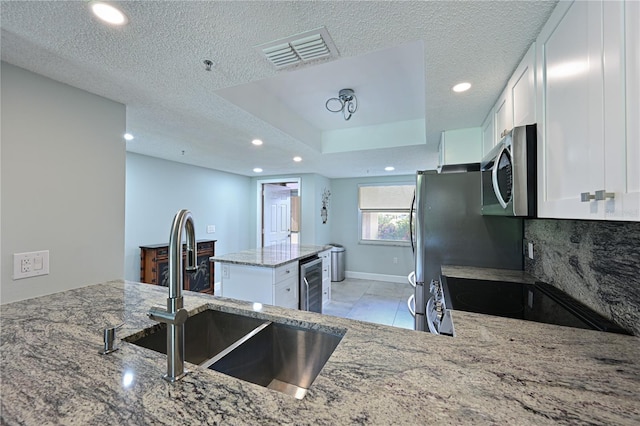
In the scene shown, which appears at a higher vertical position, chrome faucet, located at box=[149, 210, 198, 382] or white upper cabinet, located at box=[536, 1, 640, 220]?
white upper cabinet, located at box=[536, 1, 640, 220]

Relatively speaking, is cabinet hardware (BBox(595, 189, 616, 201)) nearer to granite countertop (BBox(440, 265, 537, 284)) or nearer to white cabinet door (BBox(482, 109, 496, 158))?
granite countertop (BBox(440, 265, 537, 284))

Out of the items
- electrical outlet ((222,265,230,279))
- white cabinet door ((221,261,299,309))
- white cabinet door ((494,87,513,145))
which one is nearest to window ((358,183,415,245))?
white cabinet door ((221,261,299,309))

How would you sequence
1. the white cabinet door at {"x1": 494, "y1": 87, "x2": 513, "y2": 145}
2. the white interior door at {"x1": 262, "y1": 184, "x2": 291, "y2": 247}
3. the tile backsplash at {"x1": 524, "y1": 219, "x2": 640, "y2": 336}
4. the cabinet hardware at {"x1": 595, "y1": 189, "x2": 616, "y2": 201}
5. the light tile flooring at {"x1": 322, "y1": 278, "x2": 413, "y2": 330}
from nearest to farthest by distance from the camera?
the cabinet hardware at {"x1": 595, "y1": 189, "x2": 616, "y2": 201}
the tile backsplash at {"x1": 524, "y1": 219, "x2": 640, "y2": 336}
the white cabinet door at {"x1": 494, "y1": 87, "x2": 513, "y2": 145}
the light tile flooring at {"x1": 322, "y1": 278, "x2": 413, "y2": 330}
the white interior door at {"x1": 262, "y1": 184, "x2": 291, "y2": 247}

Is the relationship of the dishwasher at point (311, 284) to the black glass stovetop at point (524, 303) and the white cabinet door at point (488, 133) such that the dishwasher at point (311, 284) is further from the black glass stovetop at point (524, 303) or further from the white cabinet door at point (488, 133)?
the white cabinet door at point (488, 133)

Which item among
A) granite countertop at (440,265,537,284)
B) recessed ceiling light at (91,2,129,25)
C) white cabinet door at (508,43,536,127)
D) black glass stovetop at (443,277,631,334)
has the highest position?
recessed ceiling light at (91,2,129,25)

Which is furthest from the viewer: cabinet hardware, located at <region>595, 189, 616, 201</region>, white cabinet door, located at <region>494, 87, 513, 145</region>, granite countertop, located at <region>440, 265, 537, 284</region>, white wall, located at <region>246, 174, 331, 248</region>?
white wall, located at <region>246, 174, 331, 248</region>

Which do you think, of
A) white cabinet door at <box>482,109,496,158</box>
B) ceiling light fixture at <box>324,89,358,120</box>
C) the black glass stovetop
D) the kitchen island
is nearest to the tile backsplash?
the black glass stovetop

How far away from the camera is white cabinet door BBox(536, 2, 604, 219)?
30.5 inches

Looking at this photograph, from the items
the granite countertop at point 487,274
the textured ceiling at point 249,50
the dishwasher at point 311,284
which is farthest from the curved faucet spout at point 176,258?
the dishwasher at point 311,284

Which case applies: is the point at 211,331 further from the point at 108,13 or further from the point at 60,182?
the point at 108,13

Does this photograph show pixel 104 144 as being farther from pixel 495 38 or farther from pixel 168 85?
pixel 495 38

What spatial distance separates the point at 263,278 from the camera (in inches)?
102

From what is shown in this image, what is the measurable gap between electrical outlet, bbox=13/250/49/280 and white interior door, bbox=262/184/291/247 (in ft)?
12.9

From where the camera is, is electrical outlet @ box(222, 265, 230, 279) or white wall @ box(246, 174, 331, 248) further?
white wall @ box(246, 174, 331, 248)
